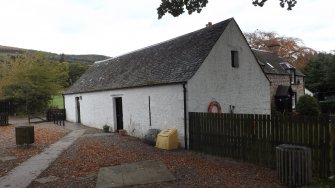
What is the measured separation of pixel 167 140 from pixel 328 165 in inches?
253

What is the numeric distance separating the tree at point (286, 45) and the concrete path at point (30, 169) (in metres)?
43.6

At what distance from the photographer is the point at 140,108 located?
16188 mm

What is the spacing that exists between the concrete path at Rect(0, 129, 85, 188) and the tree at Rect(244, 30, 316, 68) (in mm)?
43590

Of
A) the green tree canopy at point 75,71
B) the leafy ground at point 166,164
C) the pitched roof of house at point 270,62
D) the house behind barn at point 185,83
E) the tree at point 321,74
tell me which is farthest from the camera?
the green tree canopy at point 75,71

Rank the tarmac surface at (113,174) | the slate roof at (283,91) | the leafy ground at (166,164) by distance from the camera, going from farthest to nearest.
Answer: the slate roof at (283,91)
the tarmac surface at (113,174)
the leafy ground at (166,164)

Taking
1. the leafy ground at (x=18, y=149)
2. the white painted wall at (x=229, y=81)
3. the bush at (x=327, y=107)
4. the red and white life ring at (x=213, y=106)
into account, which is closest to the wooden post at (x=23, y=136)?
the leafy ground at (x=18, y=149)

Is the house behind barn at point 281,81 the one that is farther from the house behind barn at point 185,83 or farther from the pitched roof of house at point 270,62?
the house behind barn at point 185,83

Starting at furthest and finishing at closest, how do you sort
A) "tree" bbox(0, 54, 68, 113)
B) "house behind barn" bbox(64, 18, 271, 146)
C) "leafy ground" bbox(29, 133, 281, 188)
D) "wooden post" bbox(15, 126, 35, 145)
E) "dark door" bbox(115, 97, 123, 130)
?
1. "tree" bbox(0, 54, 68, 113)
2. "dark door" bbox(115, 97, 123, 130)
3. "wooden post" bbox(15, 126, 35, 145)
4. "house behind barn" bbox(64, 18, 271, 146)
5. "leafy ground" bbox(29, 133, 281, 188)

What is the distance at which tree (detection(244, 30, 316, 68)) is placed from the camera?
50500mm

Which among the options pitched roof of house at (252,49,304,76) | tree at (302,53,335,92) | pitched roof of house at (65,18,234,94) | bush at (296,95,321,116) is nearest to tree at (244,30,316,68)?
tree at (302,53,335,92)

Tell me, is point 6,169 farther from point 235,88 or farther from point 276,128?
point 235,88

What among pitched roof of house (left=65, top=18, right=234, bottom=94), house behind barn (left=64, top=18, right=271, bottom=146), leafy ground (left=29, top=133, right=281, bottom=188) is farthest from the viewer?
pitched roof of house (left=65, top=18, right=234, bottom=94)

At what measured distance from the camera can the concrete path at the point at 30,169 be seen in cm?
805

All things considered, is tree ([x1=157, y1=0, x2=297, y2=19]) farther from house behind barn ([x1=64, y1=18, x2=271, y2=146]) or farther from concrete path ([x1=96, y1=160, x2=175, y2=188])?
concrete path ([x1=96, y1=160, x2=175, y2=188])
